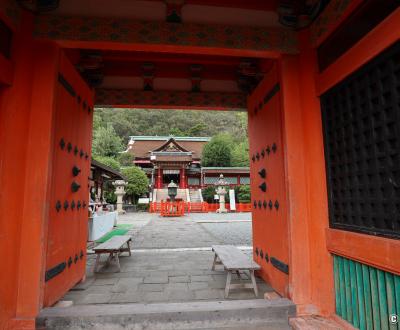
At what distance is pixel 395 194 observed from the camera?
6.89ft

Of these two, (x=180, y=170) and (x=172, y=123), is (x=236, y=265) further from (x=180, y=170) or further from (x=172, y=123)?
(x=172, y=123)

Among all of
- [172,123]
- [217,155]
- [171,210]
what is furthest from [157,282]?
[172,123]

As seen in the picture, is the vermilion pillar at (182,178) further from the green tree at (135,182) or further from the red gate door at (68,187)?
the red gate door at (68,187)

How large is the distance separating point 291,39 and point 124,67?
9.61 ft

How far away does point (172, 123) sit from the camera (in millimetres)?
66188

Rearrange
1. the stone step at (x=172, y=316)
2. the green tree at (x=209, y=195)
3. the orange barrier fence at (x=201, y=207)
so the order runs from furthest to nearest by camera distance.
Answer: the green tree at (x=209, y=195) → the orange barrier fence at (x=201, y=207) → the stone step at (x=172, y=316)

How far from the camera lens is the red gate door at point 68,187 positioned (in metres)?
3.05

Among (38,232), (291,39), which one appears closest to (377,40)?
Result: (291,39)

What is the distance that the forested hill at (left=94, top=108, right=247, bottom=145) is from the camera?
58.8 metres

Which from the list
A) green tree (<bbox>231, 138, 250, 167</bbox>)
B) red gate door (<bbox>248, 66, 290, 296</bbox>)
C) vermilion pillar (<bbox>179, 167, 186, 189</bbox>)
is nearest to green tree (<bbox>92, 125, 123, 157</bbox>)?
vermilion pillar (<bbox>179, 167, 186, 189</bbox>)

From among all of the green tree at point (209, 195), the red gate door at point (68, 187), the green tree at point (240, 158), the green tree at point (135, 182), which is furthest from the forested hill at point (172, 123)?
the red gate door at point (68, 187)

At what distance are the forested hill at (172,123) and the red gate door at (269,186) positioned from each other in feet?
168

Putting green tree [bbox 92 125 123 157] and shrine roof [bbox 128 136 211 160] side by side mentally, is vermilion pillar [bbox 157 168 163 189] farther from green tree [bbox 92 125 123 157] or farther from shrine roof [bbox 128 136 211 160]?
green tree [bbox 92 125 123 157]

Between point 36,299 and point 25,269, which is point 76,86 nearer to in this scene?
point 25,269
